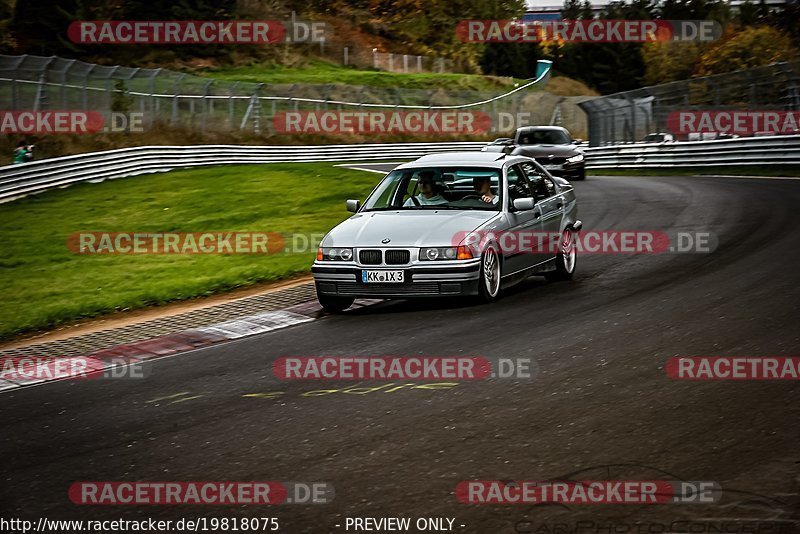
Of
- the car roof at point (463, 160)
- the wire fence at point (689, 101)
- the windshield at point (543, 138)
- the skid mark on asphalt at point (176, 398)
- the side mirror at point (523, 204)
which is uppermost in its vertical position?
the wire fence at point (689, 101)

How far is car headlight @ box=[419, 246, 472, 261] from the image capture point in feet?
34.8

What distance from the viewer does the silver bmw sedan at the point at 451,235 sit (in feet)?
34.9

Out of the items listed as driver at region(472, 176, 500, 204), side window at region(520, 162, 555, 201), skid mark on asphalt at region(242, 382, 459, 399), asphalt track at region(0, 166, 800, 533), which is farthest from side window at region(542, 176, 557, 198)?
skid mark on asphalt at region(242, 382, 459, 399)

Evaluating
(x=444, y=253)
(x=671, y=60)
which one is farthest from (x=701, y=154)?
(x=671, y=60)

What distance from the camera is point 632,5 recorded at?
106688 millimetres

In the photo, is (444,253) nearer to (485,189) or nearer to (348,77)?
(485,189)

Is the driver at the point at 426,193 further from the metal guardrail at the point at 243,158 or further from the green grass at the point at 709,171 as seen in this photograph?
the green grass at the point at 709,171

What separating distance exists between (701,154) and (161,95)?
754 inches

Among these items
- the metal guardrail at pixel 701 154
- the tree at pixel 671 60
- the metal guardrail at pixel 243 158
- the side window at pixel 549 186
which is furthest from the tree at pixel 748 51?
the side window at pixel 549 186

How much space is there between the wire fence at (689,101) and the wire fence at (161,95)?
12.9 m

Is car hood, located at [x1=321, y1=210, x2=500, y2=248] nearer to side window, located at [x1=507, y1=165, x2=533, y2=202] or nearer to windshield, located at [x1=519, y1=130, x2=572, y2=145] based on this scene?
side window, located at [x1=507, y1=165, x2=533, y2=202]

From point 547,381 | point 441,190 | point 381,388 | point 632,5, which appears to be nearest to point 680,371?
point 547,381

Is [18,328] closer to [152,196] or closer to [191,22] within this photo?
[152,196]

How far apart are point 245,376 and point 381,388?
1.25 m
